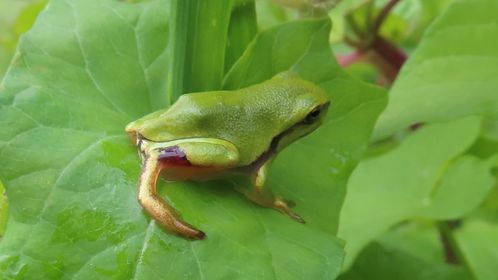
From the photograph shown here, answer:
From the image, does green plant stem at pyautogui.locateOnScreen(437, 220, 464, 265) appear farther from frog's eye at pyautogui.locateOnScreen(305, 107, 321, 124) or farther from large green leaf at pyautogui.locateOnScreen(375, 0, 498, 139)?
frog's eye at pyautogui.locateOnScreen(305, 107, 321, 124)

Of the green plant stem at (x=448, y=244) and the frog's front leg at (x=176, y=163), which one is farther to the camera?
the green plant stem at (x=448, y=244)

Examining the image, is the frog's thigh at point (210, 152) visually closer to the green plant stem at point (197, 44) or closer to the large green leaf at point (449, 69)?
the green plant stem at point (197, 44)

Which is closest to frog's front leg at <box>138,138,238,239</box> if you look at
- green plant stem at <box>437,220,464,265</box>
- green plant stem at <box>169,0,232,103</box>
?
green plant stem at <box>169,0,232,103</box>

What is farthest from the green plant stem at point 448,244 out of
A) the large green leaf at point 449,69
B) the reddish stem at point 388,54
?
the large green leaf at point 449,69

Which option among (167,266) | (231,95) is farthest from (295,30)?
(167,266)

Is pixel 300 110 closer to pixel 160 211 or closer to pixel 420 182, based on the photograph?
pixel 160 211

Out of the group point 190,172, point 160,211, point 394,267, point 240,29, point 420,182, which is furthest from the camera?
point 420,182

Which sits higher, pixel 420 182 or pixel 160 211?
pixel 160 211

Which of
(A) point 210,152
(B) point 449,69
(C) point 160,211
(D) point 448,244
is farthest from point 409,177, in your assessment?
(C) point 160,211
